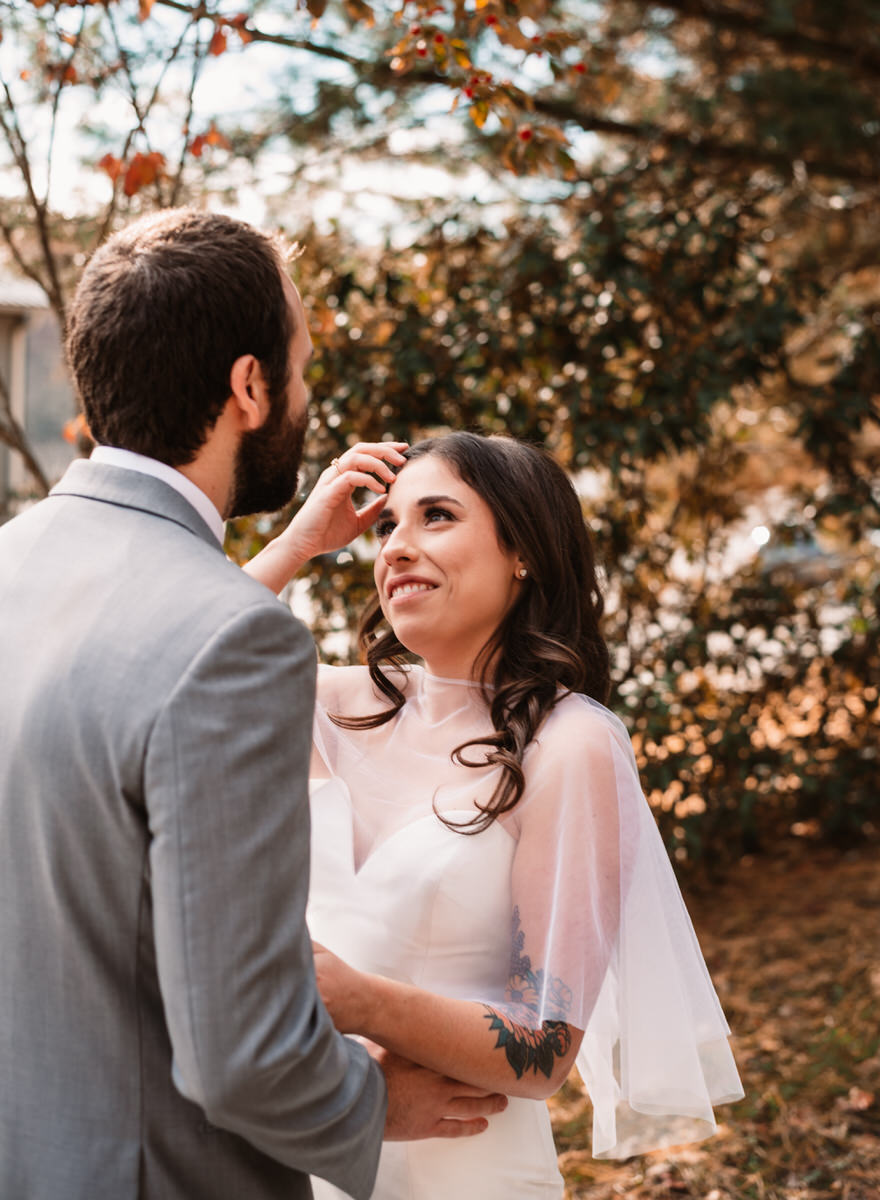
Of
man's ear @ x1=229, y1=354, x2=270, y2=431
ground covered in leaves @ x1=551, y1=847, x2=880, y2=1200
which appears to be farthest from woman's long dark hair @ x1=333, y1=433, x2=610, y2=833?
ground covered in leaves @ x1=551, y1=847, x2=880, y2=1200

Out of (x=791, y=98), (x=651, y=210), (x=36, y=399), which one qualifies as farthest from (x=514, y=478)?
(x=36, y=399)

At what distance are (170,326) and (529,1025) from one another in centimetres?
118

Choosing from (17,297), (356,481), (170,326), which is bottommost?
(17,297)

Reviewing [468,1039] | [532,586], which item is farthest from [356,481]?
[468,1039]

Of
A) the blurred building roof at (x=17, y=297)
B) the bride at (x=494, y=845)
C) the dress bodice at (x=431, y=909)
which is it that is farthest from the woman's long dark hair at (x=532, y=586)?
the blurred building roof at (x=17, y=297)

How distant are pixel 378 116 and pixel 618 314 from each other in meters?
1.69

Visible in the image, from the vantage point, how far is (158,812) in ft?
3.88

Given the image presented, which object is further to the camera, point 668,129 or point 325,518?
point 668,129

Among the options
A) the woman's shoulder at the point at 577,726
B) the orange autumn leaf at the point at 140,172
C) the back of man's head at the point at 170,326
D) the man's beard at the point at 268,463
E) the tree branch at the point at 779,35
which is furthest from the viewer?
the tree branch at the point at 779,35

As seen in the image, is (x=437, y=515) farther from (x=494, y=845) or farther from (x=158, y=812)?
(x=158, y=812)

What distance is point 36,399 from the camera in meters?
7.40

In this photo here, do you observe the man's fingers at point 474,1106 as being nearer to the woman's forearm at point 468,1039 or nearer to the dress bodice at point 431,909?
the woman's forearm at point 468,1039

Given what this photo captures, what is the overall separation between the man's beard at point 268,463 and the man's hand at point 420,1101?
0.82 m

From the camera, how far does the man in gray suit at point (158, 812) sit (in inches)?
46.6
